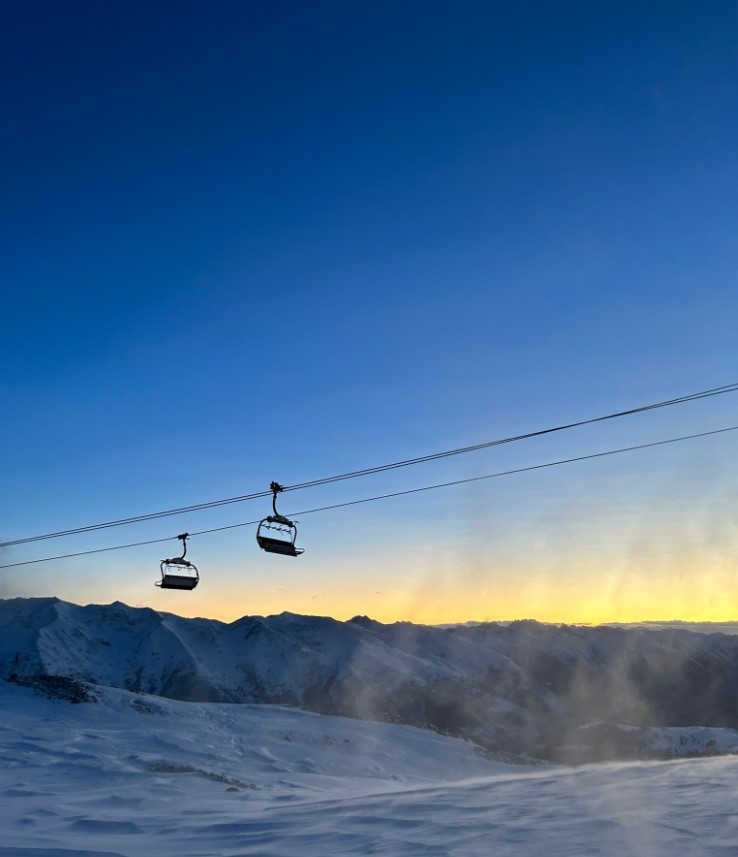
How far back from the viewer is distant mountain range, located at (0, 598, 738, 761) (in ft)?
164

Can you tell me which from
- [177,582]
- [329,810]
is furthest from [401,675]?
[329,810]

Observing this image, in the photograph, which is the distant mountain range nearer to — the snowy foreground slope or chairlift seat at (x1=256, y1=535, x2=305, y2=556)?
the snowy foreground slope

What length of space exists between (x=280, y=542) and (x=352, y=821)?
528 cm

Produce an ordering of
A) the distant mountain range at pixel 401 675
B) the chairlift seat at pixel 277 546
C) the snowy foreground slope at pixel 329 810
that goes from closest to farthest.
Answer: the snowy foreground slope at pixel 329 810
the chairlift seat at pixel 277 546
the distant mountain range at pixel 401 675

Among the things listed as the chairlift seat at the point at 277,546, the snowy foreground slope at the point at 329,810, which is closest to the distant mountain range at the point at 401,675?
the snowy foreground slope at the point at 329,810

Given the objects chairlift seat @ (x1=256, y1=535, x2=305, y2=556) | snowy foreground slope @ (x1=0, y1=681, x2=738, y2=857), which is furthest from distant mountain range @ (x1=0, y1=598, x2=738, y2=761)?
chairlift seat @ (x1=256, y1=535, x2=305, y2=556)

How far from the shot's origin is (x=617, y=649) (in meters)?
86.5

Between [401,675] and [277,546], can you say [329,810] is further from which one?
[401,675]

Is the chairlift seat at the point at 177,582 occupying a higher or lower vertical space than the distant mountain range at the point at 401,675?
higher

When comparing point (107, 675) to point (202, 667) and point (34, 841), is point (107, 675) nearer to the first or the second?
point (202, 667)

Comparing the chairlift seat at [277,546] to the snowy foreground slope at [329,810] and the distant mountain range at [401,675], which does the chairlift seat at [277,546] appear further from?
the distant mountain range at [401,675]

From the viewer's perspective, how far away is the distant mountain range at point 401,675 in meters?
50.1

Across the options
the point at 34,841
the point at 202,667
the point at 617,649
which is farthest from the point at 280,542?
the point at 617,649

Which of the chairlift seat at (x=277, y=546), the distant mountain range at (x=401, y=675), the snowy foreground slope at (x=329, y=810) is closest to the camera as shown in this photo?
the snowy foreground slope at (x=329, y=810)
